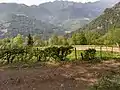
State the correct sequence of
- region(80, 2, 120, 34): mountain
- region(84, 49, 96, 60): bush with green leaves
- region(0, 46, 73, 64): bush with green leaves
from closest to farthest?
region(0, 46, 73, 64): bush with green leaves → region(84, 49, 96, 60): bush with green leaves → region(80, 2, 120, 34): mountain

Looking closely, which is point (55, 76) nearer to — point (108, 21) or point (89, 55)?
point (89, 55)

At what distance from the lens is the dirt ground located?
11219mm

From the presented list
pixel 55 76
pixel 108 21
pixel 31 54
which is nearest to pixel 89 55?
pixel 31 54

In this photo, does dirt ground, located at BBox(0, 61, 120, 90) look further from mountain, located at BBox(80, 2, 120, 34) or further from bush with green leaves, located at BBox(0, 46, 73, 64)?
mountain, located at BBox(80, 2, 120, 34)

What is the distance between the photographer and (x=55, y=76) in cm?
1290

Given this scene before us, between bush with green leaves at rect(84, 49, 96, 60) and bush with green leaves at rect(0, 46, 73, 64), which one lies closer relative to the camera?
bush with green leaves at rect(0, 46, 73, 64)

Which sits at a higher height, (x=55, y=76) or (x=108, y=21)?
(x=108, y=21)

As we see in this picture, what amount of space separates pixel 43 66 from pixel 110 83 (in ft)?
29.9

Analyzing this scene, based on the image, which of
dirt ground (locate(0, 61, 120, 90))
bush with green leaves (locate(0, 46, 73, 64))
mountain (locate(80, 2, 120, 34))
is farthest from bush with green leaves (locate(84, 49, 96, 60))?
mountain (locate(80, 2, 120, 34))

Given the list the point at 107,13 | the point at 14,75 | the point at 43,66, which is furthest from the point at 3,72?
the point at 107,13

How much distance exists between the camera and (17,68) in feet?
51.4

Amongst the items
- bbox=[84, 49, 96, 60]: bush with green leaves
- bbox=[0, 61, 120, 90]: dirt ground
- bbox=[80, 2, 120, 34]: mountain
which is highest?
bbox=[80, 2, 120, 34]: mountain

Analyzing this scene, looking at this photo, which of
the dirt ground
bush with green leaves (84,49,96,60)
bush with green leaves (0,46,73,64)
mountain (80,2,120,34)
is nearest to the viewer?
the dirt ground

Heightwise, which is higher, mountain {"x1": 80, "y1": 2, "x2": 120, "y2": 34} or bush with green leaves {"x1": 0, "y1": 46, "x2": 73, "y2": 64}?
mountain {"x1": 80, "y1": 2, "x2": 120, "y2": 34}
